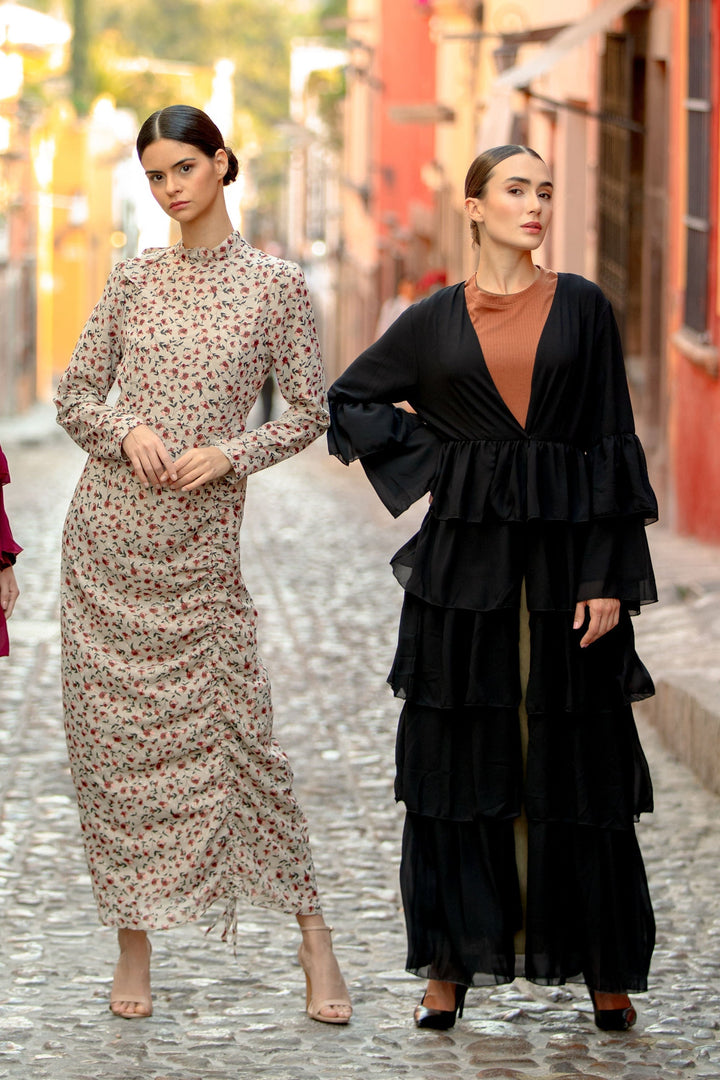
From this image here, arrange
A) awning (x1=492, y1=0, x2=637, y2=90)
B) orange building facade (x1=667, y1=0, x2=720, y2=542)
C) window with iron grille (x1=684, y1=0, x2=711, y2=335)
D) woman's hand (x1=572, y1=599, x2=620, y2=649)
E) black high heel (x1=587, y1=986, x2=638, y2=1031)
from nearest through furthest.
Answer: woman's hand (x1=572, y1=599, x2=620, y2=649) < black high heel (x1=587, y1=986, x2=638, y2=1031) < orange building facade (x1=667, y1=0, x2=720, y2=542) < window with iron grille (x1=684, y1=0, x2=711, y2=335) < awning (x1=492, y1=0, x2=637, y2=90)

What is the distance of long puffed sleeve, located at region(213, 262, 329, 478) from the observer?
4.10 meters

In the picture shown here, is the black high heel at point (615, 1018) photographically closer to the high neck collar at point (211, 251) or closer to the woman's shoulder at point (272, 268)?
the woman's shoulder at point (272, 268)

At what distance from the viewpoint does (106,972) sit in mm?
4574

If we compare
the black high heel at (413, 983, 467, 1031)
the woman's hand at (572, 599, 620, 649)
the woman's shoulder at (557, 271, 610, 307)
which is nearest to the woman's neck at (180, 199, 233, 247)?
the woman's shoulder at (557, 271, 610, 307)

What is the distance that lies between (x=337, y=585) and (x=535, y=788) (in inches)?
293

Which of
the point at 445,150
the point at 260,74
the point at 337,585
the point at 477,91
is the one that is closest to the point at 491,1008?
the point at 337,585

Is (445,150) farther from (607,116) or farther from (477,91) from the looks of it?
(607,116)

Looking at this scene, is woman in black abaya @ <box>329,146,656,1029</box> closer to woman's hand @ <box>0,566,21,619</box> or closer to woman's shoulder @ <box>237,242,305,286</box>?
woman's shoulder @ <box>237,242,305,286</box>

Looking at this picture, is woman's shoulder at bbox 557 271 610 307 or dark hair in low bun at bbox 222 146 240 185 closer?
woman's shoulder at bbox 557 271 610 307

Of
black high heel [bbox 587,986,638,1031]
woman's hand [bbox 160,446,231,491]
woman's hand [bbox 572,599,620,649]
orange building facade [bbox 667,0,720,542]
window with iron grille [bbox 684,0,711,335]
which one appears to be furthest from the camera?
window with iron grille [bbox 684,0,711,335]

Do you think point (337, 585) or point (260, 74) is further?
point (260, 74)

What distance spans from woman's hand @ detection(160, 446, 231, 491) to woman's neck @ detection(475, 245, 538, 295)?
0.63 meters

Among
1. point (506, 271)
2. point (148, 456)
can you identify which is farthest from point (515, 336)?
point (148, 456)

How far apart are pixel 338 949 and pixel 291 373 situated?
1472mm
